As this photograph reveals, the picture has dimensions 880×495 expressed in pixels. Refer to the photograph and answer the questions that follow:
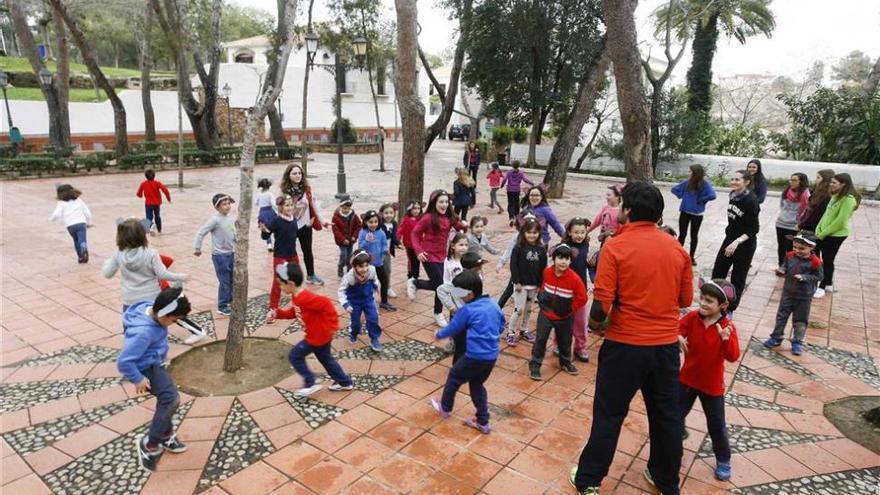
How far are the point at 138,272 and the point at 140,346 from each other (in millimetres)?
1204

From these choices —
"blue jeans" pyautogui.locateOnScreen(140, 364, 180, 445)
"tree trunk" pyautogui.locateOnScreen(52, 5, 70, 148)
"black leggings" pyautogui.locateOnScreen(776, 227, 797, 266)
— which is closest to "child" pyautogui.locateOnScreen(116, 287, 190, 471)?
"blue jeans" pyautogui.locateOnScreen(140, 364, 180, 445)

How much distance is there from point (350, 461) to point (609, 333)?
1848 mm

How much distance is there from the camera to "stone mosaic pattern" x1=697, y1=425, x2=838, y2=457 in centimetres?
371

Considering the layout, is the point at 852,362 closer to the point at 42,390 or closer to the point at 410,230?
the point at 410,230

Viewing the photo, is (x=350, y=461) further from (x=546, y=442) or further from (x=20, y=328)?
(x=20, y=328)

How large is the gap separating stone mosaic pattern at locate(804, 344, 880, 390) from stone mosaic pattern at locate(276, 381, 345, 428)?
4.67 meters

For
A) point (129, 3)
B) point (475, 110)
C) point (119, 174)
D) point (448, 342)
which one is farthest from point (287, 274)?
point (475, 110)

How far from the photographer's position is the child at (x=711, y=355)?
3248 mm

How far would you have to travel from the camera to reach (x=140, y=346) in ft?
10.5

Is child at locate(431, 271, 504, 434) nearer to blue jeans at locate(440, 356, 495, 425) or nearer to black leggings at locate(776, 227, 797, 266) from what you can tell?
blue jeans at locate(440, 356, 495, 425)

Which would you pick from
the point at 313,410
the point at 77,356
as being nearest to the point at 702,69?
the point at 313,410

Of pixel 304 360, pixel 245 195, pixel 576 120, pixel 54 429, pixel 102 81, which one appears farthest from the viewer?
pixel 102 81

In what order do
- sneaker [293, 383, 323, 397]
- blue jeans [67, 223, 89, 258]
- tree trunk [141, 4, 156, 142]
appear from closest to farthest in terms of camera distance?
sneaker [293, 383, 323, 397], blue jeans [67, 223, 89, 258], tree trunk [141, 4, 156, 142]

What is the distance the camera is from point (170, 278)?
164 inches
